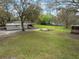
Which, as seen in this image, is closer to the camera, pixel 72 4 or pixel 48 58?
pixel 48 58

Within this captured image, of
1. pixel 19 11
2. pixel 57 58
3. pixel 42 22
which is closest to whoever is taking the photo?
pixel 57 58

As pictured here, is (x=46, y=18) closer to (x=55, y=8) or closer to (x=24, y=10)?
(x=24, y=10)

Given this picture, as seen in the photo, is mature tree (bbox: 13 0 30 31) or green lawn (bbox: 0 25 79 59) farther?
mature tree (bbox: 13 0 30 31)

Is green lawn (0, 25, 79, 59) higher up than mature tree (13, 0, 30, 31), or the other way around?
mature tree (13, 0, 30, 31)

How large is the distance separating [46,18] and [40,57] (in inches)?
1313

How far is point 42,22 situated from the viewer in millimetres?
38688

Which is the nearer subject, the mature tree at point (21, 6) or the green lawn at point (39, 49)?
the green lawn at point (39, 49)

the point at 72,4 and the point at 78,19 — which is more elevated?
the point at 72,4

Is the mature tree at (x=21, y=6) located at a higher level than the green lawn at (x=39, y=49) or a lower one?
higher

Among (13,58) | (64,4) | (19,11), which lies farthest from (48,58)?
(19,11)

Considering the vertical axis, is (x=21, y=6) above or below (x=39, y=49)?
above

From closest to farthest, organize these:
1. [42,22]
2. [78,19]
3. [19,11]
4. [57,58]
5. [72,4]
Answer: [57,58] → [72,4] → [19,11] → [78,19] → [42,22]

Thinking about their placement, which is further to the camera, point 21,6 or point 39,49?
point 21,6

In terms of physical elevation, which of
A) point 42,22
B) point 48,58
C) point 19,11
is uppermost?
point 19,11
